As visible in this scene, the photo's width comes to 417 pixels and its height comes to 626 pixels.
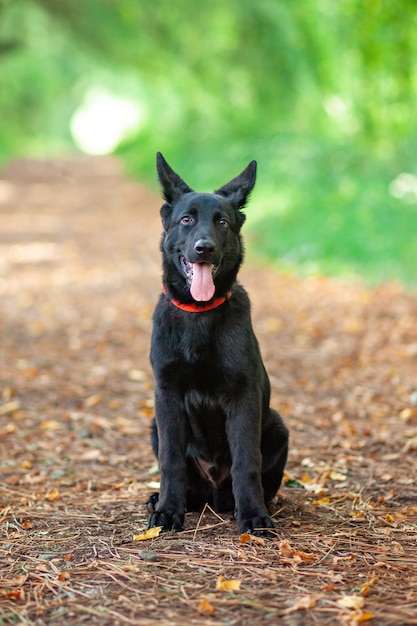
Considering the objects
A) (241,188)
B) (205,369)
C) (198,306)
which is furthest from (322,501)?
(241,188)

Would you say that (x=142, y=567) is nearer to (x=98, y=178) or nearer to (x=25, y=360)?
(x=25, y=360)

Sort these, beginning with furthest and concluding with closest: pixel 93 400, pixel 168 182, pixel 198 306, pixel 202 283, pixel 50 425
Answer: pixel 93 400
pixel 50 425
pixel 168 182
pixel 198 306
pixel 202 283

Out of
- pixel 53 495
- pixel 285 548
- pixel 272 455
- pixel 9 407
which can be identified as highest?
pixel 9 407

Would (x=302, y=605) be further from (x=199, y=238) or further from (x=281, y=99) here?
A: (x=281, y=99)

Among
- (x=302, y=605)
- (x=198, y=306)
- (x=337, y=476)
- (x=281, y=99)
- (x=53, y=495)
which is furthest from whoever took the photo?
(x=281, y=99)

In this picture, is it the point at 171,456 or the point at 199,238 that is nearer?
the point at 199,238

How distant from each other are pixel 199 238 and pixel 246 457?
1001mm

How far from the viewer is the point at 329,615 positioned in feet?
9.50

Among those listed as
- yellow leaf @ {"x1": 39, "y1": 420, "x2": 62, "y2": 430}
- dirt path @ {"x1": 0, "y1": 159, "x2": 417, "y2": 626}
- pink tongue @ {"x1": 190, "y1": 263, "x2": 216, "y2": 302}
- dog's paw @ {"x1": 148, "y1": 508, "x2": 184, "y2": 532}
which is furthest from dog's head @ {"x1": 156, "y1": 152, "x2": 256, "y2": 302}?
yellow leaf @ {"x1": 39, "y1": 420, "x2": 62, "y2": 430}

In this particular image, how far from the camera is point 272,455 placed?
4.22 meters

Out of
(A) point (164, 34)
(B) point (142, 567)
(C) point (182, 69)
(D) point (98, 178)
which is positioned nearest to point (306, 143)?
(A) point (164, 34)

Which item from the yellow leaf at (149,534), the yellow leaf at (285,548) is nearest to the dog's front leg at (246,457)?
the yellow leaf at (285,548)

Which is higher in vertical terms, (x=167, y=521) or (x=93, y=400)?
(x=93, y=400)

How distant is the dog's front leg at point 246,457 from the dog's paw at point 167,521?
0.26 metres
